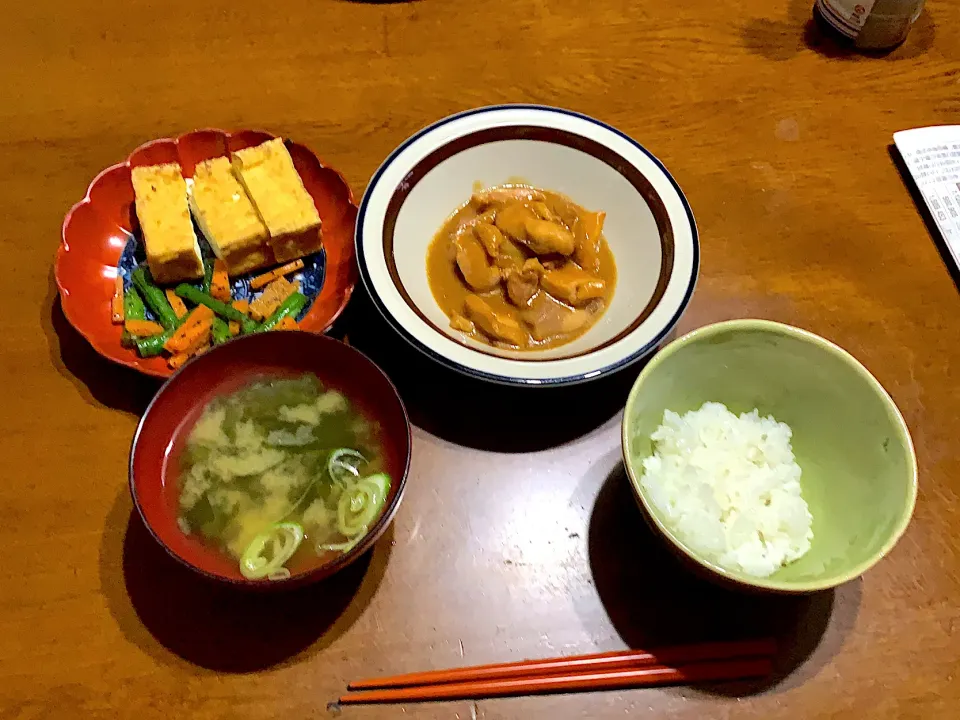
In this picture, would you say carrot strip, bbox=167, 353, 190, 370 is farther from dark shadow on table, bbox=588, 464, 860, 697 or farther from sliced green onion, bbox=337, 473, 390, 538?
dark shadow on table, bbox=588, 464, 860, 697

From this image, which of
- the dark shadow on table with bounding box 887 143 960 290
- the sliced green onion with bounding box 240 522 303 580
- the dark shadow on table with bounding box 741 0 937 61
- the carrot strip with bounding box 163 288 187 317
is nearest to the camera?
the sliced green onion with bounding box 240 522 303 580

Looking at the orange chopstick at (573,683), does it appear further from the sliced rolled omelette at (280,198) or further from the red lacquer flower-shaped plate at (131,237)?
the sliced rolled omelette at (280,198)

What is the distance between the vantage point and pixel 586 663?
1.14 meters

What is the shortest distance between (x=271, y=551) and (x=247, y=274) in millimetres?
669

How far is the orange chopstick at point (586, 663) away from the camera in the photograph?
3.72 feet

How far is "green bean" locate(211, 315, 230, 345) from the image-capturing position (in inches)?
56.9

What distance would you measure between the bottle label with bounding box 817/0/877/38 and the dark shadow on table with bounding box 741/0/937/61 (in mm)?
31

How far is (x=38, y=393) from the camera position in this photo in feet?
4.51

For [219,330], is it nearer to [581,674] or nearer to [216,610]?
[216,610]

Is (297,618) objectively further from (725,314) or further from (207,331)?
(725,314)

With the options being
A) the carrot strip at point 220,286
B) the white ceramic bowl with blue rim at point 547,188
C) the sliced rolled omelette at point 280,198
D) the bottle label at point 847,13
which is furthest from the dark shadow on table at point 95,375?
the bottle label at point 847,13

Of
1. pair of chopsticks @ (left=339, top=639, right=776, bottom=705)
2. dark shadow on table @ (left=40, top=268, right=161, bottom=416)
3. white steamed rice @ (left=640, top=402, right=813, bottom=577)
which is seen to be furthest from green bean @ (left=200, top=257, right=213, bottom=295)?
white steamed rice @ (left=640, top=402, right=813, bottom=577)

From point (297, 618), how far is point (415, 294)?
2.08 feet

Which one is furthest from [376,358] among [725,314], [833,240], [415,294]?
[833,240]
